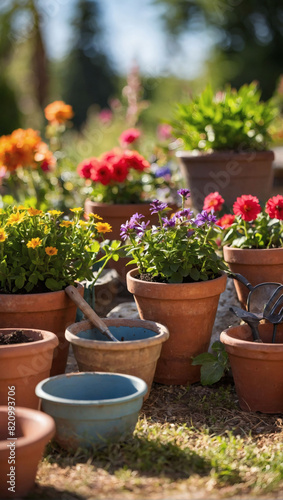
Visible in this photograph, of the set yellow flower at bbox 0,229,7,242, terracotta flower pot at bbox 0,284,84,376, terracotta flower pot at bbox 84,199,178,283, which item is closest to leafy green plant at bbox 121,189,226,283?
terracotta flower pot at bbox 0,284,84,376

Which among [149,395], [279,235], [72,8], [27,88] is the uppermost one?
[72,8]

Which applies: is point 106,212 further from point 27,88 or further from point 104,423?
point 27,88

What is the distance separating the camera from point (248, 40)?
805 inches

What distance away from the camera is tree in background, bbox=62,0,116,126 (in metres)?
29.1

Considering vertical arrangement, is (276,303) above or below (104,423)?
above

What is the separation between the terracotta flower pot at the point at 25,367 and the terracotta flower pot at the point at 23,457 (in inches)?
15.0

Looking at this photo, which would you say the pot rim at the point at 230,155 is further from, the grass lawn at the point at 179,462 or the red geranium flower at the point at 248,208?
the grass lawn at the point at 179,462

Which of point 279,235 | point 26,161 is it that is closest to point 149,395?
point 279,235

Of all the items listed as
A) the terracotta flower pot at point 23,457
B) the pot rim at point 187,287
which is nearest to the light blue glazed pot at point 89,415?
the terracotta flower pot at point 23,457

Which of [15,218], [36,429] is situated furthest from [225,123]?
[36,429]

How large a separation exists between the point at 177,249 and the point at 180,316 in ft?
1.03

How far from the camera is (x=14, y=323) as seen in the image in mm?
2795

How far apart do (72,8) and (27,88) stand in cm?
520

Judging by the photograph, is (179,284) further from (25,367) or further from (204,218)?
(25,367)
